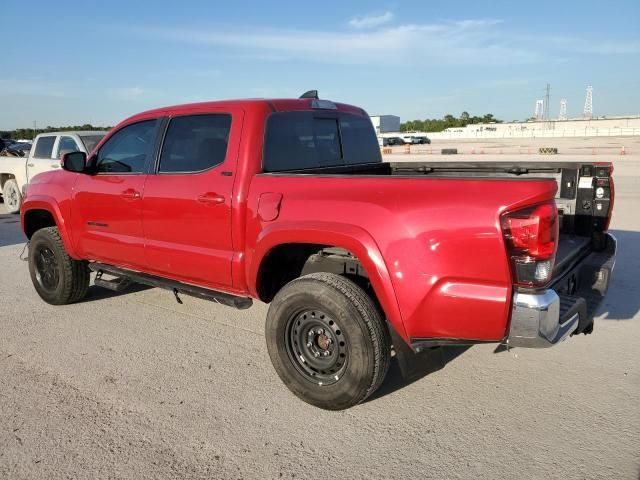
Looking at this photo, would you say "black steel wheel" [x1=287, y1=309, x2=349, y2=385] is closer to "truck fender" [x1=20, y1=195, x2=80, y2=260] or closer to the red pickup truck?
the red pickup truck

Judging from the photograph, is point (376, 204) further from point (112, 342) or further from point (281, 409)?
point (112, 342)

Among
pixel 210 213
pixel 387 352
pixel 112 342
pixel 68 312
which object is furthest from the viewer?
pixel 68 312

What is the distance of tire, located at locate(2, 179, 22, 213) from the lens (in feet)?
38.6

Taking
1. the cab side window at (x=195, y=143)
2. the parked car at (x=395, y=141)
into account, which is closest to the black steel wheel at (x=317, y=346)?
the cab side window at (x=195, y=143)

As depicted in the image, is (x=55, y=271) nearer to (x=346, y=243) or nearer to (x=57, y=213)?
(x=57, y=213)

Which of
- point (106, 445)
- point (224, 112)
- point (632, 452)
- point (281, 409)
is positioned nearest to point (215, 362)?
point (281, 409)

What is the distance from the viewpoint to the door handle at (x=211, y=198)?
11.9 feet

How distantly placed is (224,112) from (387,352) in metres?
2.07

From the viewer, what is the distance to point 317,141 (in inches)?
166

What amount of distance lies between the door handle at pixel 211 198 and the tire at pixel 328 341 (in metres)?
0.80

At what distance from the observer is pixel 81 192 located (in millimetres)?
4773

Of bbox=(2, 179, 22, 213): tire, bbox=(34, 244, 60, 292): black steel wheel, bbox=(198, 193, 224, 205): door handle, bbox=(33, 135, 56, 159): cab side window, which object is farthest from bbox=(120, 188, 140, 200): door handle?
bbox=(2, 179, 22, 213): tire

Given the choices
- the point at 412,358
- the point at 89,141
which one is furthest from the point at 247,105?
the point at 89,141

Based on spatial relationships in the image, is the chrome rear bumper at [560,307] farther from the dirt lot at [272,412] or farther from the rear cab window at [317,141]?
the rear cab window at [317,141]
